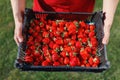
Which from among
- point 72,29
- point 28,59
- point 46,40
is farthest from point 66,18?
point 28,59

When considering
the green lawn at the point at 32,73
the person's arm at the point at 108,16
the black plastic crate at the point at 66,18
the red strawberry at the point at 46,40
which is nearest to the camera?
the black plastic crate at the point at 66,18

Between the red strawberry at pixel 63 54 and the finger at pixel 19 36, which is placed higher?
the finger at pixel 19 36

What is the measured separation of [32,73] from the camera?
331 cm

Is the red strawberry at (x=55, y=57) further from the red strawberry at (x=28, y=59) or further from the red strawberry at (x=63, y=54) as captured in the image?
the red strawberry at (x=28, y=59)

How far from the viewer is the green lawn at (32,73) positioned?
3.30 m

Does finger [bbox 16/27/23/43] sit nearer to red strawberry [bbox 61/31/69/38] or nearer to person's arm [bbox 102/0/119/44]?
red strawberry [bbox 61/31/69/38]

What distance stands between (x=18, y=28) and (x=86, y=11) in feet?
1.68

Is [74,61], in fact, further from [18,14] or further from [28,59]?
[18,14]

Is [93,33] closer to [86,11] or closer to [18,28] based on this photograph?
[86,11]

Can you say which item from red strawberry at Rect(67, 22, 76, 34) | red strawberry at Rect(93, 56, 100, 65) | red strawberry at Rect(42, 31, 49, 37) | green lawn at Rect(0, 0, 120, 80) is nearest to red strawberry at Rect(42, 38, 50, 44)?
red strawberry at Rect(42, 31, 49, 37)

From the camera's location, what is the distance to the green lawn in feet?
10.8

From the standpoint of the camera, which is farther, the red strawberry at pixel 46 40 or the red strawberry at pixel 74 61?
the red strawberry at pixel 46 40

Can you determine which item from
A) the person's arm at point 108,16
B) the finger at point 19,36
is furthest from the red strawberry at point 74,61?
the finger at point 19,36

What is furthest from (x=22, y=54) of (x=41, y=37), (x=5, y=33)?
(x=5, y=33)
